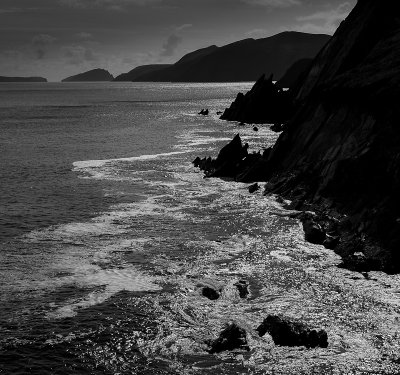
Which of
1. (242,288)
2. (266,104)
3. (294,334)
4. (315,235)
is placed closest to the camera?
(294,334)

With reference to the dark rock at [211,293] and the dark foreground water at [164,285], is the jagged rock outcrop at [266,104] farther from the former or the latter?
the dark rock at [211,293]

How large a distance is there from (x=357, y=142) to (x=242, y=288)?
26.5 m

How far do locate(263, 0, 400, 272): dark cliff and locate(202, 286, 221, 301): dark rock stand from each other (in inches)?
485

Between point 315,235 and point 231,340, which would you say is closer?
point 231,340

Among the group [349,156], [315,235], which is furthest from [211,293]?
[349,156]

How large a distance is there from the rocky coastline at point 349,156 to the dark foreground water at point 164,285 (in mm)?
2630

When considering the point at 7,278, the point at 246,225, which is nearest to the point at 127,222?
the point at 246,225

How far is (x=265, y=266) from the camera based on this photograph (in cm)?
3919

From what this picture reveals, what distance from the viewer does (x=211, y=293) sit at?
3372cm

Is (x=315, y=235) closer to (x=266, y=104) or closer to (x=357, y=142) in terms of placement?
(x=357, y=142)

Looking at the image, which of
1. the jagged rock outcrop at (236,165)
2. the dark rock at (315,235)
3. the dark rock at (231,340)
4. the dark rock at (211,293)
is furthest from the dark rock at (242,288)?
the jagged rock outcrop at (236,165)

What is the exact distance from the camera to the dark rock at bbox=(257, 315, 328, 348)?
27.4 m

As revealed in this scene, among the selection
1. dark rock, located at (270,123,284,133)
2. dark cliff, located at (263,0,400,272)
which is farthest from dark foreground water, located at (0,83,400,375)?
dark rock, located at (270,123,284,133)

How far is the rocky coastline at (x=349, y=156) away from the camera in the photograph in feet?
138
